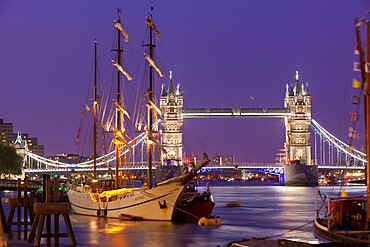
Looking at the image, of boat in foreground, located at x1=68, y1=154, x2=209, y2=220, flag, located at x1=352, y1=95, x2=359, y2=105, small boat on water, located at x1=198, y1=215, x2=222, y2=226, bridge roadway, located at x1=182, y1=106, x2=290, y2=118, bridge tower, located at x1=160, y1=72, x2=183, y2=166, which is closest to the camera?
flag, located at x1=352, y1=95, x2=359, y2=105

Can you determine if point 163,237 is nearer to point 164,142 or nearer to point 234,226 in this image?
point 234,226

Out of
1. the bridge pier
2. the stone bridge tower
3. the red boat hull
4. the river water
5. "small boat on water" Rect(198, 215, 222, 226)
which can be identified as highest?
the stone bridge tower

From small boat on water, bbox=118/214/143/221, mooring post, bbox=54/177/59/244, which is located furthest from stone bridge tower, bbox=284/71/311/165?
mooring post, bbox=54/177/59/244

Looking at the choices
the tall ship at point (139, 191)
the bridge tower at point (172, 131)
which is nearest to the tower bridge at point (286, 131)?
the bridge tower at point (172, 131)

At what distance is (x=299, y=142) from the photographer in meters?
141

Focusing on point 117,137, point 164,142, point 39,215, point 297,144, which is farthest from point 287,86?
point 39,215

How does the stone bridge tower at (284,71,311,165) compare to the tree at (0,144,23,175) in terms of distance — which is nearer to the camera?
the tree at (0,144,23,175)

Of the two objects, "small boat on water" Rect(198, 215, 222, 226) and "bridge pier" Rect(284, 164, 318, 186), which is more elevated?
"bridge pier" Rect(284, 164, 318, 186)

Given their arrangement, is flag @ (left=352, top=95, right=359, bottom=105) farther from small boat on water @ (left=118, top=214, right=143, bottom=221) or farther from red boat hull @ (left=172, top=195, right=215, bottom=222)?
small boat on water @ (left=118, top=214, right=143, bottom=221)

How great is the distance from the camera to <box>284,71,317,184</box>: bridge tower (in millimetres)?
135500

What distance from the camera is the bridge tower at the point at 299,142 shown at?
136 meters

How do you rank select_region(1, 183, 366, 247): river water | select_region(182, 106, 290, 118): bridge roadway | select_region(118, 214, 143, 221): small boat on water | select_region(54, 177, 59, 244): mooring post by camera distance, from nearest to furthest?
1. select_region(54, 177, 59, 244): mooring post
2. select_region(1, 183, 366, 247): river water
3. select_region(118, 214, 143, 221): small boat on water
4. select_region(182, 106, 290, 118): bridge roadway

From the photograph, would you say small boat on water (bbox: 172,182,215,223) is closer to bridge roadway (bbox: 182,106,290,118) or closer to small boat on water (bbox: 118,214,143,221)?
small boat on water (bbox: 118,214,143,221)

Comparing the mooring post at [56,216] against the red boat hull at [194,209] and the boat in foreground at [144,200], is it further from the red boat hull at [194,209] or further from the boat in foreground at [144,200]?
the red boat hull at [194,209]
